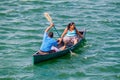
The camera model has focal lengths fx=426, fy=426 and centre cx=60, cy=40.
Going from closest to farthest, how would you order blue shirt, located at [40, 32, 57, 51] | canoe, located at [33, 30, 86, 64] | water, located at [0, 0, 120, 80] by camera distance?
1. water, located at [0, 0, 120, 80]
2. canoe, located at [33, 30, 86, 64]
3. blue shirt, located at [40, 32, 57, 51]

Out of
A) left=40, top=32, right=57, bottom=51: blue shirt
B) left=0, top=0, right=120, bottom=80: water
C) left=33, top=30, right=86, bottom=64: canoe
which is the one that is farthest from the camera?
left=40, top=32, right=57, bottom=51: blue shirt

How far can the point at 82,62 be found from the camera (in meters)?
22.0

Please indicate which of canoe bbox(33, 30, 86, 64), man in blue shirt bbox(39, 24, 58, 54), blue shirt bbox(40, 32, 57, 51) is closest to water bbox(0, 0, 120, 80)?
Answer: canoe bbox(33, 30, 86, 64)

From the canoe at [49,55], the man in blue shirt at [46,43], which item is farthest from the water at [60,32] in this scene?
the man in blue shirt at [46,43]

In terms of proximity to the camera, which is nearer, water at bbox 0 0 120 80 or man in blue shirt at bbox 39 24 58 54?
water at bbox 0 0 120 80

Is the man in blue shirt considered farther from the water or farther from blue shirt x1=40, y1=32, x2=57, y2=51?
the water

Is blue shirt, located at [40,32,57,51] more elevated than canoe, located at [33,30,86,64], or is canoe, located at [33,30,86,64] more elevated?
blue shirt, located at [40,32,57,51]

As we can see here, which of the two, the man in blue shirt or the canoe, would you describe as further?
the man in blue shirt

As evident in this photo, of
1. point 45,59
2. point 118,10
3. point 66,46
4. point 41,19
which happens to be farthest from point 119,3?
point 45,59

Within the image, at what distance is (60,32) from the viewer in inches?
1050

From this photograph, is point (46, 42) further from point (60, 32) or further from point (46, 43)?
point (60, 32)

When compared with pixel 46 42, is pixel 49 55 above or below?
below

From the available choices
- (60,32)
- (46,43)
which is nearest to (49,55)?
(46,43)

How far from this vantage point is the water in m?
20.6
